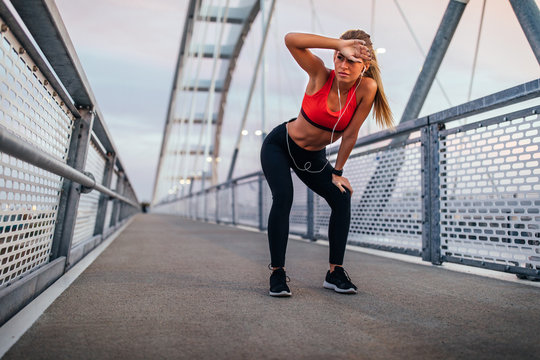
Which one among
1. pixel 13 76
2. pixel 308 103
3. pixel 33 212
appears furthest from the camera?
pixel 308 103

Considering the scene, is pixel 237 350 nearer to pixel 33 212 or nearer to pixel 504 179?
pixel 33 212

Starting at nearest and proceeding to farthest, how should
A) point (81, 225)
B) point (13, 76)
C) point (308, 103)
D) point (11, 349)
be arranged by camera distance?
point (11, 349) < point (13, 76) < point (308, 103) < point (81, 225)

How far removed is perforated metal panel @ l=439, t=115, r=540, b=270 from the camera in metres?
2.24

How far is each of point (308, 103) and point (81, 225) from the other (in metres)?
2.25

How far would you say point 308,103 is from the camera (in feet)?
6.68

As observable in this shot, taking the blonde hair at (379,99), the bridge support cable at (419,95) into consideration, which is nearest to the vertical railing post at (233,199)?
the bridge support cable at (419,95)

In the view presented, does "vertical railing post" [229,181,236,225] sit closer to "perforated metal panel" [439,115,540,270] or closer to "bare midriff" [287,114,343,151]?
"perforated metal panel" [439,115,540,270]

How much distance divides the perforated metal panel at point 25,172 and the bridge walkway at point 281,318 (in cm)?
26

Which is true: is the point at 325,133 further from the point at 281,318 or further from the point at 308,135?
the point at 281,318

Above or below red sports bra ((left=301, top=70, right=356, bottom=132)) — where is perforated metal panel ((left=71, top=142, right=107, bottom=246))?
below

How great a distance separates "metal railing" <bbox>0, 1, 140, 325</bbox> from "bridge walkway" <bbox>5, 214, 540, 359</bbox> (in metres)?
0.20

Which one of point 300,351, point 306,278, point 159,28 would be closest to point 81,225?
point 306,278

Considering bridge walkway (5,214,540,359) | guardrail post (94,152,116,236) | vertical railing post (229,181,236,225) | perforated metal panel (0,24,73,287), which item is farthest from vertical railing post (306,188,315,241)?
vertical railing post (229,181,236,225)

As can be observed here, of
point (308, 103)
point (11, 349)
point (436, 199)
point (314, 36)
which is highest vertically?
point (314, 36)
